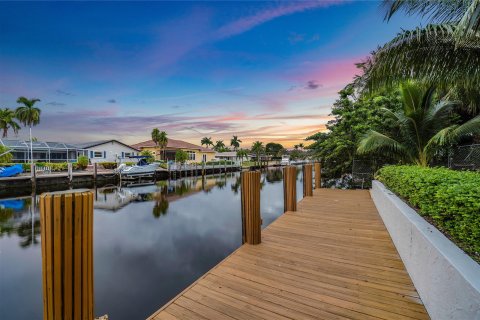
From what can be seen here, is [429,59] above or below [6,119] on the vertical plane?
below

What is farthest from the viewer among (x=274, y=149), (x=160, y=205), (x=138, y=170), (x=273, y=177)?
(x=274, y=149)

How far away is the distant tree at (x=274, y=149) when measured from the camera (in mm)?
83312

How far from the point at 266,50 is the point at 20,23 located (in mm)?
12666

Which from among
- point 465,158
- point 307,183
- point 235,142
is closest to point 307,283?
point 307,183

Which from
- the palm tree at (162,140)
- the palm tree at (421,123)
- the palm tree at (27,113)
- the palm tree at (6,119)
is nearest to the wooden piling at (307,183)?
the palm tree at (421,123)

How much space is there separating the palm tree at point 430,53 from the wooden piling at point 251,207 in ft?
11.4

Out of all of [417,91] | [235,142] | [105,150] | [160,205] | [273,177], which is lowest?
[160,205]

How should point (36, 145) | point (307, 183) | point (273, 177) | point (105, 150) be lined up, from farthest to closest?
point (105, 150) < point (273, 177) < point (36, 145) < point (307, 183)

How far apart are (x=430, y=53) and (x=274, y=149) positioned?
84257mm

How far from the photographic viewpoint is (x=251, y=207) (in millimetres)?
3916

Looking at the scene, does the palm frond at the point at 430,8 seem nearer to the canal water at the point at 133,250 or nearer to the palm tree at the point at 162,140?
the canal water at the point at 133,250

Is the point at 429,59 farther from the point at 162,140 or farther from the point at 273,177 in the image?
the point at 162,140

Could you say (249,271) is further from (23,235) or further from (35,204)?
(35,204)

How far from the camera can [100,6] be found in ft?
36.3
